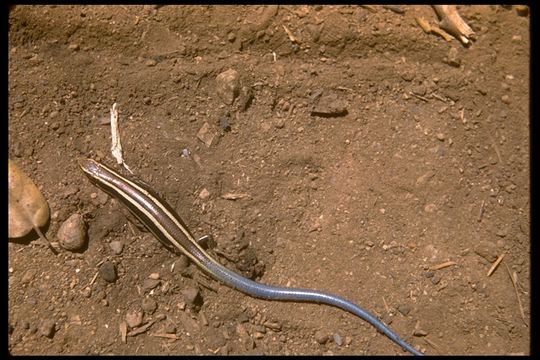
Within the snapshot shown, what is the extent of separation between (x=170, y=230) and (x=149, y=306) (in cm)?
68

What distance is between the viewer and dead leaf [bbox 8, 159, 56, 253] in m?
3.82

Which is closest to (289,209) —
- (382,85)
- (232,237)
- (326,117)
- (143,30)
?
(232,237)

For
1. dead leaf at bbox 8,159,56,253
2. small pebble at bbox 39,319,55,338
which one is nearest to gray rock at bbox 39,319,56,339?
small pebble at bbox 39,319,55,338

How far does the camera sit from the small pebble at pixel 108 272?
12.7ft

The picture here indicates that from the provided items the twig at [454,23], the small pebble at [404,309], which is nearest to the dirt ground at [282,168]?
the small pebble at [404,309]

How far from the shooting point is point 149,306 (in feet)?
12.7

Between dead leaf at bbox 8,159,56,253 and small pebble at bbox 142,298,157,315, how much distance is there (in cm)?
105

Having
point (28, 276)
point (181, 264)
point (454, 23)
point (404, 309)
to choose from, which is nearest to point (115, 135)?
point (181, 264)

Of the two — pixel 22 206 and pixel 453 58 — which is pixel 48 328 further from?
pixel 453 58

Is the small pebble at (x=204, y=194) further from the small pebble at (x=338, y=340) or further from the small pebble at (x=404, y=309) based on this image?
the small pebble at (x=404, y=309)

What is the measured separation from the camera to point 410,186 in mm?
4074

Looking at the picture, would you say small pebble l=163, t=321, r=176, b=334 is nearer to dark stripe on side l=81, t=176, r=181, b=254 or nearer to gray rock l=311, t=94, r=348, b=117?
dark stripe on side l=81, t=176, r=181, b=254

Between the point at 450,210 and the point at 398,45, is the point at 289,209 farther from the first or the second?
the point at 398,45

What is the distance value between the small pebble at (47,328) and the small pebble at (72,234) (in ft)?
2.10
